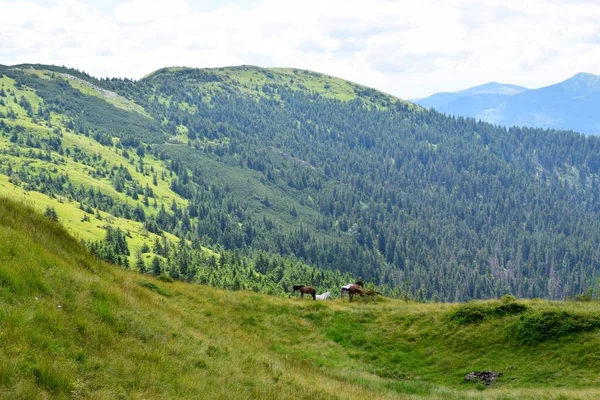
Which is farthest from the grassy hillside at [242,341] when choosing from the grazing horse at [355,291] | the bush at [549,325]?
the grazing horse at [355,291]

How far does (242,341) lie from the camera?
80.0 feet

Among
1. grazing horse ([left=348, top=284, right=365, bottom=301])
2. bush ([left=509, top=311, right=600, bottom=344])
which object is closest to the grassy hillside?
bush ([left=509, top=311, right=600, bottom=344])

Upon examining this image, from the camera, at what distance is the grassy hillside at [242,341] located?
13250mm

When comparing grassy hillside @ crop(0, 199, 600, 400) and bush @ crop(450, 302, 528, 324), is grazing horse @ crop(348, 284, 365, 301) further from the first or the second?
bush @ crop(450, 302, 528, 324)

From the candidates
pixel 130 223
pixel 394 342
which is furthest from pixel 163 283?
pixel 130 223

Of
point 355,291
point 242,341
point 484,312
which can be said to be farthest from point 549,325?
point 242,341

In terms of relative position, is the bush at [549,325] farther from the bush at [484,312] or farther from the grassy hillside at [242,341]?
the bush at [484,312]

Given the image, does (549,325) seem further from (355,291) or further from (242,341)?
(242,341)

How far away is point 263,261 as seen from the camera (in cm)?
17450

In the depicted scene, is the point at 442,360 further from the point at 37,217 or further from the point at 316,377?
the point at 37,217

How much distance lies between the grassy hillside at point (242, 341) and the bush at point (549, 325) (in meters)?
0.06

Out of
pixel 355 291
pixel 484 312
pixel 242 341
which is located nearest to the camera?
pixel 242 341

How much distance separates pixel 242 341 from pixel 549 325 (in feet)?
56.4

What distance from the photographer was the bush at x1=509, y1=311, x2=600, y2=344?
25547 millimetres
